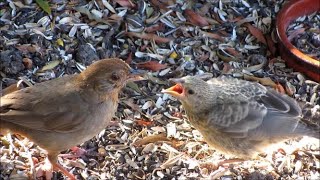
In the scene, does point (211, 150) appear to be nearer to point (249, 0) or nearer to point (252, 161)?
point (252, 161)

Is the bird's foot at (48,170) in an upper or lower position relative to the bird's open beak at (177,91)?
lower

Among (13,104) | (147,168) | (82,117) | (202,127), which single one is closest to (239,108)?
(202,127)

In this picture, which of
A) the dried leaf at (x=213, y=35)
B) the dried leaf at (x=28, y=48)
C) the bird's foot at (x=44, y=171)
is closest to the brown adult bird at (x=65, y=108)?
the bird's foot at (x=44, y=171)

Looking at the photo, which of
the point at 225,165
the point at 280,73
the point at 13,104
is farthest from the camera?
the point at 280,73

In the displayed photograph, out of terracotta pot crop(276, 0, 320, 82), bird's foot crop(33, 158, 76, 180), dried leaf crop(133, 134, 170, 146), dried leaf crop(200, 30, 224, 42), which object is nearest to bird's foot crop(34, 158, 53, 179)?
bird's foot crop(33, 158, 76, 180)

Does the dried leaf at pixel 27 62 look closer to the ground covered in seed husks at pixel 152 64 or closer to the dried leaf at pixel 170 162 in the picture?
the ground covered in seed husks at pixel 152 64

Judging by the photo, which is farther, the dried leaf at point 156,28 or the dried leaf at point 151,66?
the dried leaf at point 156,28
